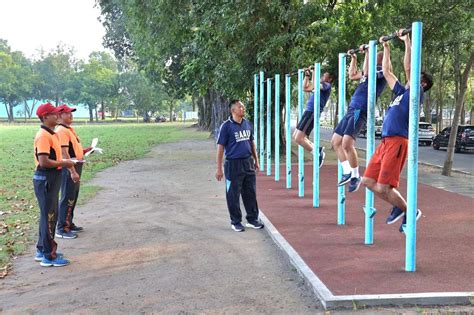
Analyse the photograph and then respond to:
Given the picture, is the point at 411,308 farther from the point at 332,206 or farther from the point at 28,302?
the point at 332,206

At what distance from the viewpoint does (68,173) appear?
7562mm

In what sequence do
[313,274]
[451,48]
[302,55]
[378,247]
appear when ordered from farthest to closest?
1. [451,48]
2. [302,55]
3. [378,247]
4. [313,274]

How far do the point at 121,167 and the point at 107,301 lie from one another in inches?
521

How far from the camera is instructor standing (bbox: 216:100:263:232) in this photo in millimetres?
7957

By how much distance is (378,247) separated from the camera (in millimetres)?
6691

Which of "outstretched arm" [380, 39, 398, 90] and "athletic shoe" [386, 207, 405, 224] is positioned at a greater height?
"outstretched arm" [380, 39, 398, 90]

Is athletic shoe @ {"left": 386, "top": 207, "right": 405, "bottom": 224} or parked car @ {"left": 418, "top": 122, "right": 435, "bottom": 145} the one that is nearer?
athletic shoe @ {"left": 386, "top": 207, "right": 405, "bottom": 224}

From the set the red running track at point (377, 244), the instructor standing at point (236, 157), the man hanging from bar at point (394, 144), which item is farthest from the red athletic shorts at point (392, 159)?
the instructor standing at point (236, 157)

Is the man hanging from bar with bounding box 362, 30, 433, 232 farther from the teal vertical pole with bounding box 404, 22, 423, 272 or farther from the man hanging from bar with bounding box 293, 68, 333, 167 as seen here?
the man hanging from bar with bounding box 293, 68, 333, 167

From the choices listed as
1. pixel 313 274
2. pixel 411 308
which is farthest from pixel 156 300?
pixel 411 308

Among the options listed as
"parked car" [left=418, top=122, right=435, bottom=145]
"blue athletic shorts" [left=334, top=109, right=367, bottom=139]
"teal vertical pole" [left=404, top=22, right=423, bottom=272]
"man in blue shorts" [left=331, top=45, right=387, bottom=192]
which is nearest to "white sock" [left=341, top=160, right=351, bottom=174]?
"man in blue shorts" [left=331, top=45, right=387, bottom=192]

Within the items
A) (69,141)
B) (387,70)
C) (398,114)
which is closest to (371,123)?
(398,114)

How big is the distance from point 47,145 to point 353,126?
13.9ft

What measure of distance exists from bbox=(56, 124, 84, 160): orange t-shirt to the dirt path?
1.25 metres
